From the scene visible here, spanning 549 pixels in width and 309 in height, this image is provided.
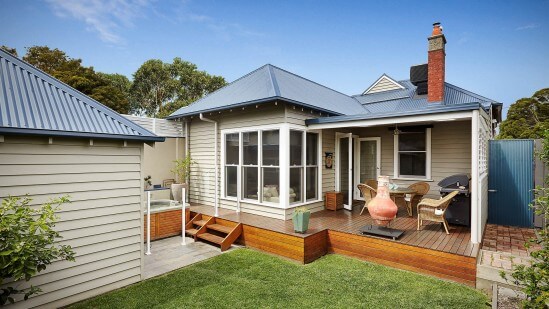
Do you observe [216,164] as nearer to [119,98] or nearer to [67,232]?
[67,232]

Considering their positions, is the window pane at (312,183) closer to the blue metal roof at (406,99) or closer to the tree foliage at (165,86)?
the blue metal roof at (406,99)

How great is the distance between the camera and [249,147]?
7254 millimetres

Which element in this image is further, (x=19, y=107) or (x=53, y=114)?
(x=53, y=114)

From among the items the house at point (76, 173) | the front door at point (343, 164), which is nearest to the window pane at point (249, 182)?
the front door at point (343, 164)

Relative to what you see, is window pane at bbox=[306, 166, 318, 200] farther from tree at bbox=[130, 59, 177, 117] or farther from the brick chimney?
tree at bbox=[130, 59, 177, 117]

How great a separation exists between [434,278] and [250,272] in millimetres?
Answer: 2967

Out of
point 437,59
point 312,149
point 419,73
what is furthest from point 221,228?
point 419,73

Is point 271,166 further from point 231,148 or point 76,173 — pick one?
point 76,173

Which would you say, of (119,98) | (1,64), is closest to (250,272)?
(1,64)

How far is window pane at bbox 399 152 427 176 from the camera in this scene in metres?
8.16

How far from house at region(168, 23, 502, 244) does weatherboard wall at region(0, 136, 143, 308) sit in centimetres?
290

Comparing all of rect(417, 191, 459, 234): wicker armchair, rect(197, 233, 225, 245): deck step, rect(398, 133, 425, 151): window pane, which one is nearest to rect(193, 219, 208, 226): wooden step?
rect(197, 233, 225, 245): deck step

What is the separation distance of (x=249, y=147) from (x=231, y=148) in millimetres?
698

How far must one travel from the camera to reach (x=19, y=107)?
3.47 metres
